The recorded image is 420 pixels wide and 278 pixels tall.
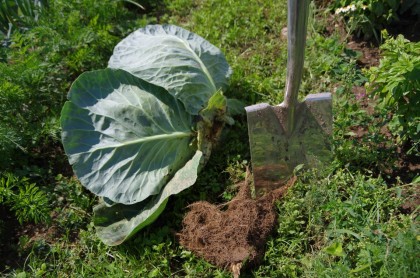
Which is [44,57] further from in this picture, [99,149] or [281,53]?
[281,53]

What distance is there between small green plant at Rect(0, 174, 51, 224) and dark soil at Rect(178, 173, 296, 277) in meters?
0.87

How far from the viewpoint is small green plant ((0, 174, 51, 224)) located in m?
2.88

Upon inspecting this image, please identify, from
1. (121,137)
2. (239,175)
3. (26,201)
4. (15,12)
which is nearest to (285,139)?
(239,175)

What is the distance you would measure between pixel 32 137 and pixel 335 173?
203cm

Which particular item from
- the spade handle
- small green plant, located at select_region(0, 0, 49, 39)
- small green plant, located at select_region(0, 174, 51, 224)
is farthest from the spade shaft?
small green plant, located at select_region(0, 0, 49, 39)

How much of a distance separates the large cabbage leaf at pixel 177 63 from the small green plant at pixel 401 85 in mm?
1019

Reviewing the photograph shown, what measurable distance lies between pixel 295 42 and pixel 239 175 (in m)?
0.97

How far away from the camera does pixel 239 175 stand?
3109 mm

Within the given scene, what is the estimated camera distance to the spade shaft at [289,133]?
2.71 metres

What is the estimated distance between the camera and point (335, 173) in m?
2.94

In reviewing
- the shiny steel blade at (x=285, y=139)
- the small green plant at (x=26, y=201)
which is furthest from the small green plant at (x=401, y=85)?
the small green plant at (x=26, y=201)

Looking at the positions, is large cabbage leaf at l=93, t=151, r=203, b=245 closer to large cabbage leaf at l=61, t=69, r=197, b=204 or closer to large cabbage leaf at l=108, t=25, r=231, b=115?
large cabbage leaf at l=61, t=69, r=197, b=204

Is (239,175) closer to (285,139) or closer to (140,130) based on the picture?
(285,139)

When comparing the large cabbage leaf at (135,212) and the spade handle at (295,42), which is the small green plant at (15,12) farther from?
the spade handle at (295,42)
